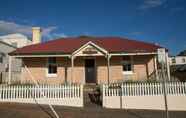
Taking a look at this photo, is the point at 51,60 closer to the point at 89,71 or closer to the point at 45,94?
the point at 89,71

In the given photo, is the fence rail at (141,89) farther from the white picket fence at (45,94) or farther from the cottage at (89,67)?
the cottage at (89,67)

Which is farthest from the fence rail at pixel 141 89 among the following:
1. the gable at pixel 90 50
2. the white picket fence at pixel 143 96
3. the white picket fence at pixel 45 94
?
the gable at pixel 90 50

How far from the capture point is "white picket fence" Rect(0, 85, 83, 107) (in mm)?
11102

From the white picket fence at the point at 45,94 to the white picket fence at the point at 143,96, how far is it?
64.5 inches

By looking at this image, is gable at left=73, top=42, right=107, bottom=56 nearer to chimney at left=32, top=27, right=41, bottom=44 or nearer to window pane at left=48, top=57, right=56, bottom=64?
window pane at left=48, top=57, right=56, bottom=64

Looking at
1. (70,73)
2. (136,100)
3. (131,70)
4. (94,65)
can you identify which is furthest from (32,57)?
(136,100)

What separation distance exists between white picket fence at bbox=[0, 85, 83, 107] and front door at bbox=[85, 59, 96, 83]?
6.37 metres

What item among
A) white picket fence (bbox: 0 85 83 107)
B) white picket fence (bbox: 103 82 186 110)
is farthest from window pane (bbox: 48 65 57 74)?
white picket fence (bbox: 103 82 186 110)

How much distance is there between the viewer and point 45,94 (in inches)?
441

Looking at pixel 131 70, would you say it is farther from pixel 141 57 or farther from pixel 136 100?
pixel 136 100

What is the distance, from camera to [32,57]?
681 inches

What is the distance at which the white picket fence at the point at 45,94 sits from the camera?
1110cm

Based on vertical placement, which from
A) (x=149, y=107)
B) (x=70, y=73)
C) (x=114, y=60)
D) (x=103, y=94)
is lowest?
(x=149, y=107)

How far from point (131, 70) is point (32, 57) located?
8506mm
